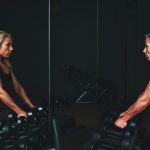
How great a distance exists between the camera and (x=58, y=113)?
3559 mm

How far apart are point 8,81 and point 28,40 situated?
554mm

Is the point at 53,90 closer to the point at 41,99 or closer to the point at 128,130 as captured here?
the point at 41,99

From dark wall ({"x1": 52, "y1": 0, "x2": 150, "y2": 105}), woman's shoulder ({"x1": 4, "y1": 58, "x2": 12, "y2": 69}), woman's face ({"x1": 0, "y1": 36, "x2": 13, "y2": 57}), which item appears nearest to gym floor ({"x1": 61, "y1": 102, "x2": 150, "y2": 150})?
dark wall ({"x1": 52, "y1": 0, "x2": 150, "y2": 105})

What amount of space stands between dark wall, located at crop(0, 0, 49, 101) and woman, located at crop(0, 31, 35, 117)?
87 millimetres

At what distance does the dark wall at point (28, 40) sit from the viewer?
3.05m

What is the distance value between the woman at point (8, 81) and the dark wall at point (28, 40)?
9 cm

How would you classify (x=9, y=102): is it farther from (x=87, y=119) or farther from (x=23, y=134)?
(x=87, y=119)

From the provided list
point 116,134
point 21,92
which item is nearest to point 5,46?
point 21,92

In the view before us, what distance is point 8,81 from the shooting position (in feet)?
9.29

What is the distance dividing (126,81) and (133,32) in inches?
24.8

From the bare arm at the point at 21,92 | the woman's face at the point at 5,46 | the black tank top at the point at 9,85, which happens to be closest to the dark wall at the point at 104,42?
the bare arm at the point at 21,92

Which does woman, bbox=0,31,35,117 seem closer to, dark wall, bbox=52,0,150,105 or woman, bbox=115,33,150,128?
dark wall, bbox=52,0,150,105

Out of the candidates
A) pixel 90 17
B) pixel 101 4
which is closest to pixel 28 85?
pixel 90 17

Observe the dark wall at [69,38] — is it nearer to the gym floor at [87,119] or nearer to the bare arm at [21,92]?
the gym floor at [87,119]
